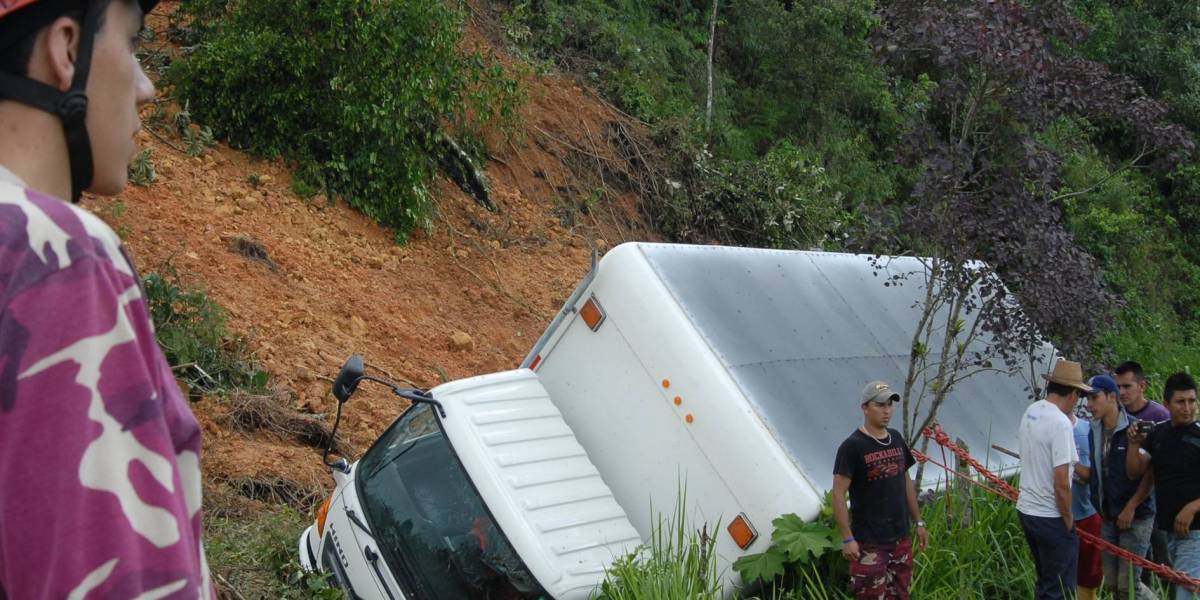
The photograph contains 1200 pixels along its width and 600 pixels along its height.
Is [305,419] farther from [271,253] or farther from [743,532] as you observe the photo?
[743,532]

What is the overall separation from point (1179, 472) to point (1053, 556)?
1089 millimetres

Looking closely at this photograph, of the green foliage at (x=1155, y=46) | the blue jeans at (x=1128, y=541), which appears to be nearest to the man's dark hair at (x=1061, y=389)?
the blue jeans at (x=1128, y=541)

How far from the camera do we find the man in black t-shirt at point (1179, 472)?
669 cm

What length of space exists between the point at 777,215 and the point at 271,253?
653cm

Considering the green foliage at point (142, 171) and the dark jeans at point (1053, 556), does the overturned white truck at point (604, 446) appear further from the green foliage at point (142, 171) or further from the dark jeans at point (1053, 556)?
the green foliage at point (142, 171)

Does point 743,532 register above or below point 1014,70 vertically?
below

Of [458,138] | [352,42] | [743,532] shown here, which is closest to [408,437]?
[743,532]

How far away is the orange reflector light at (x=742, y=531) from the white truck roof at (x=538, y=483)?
52cm

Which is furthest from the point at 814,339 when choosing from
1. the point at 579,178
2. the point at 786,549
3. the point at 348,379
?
the point at 579,178

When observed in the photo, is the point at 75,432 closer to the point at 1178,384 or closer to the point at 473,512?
the point at 473,512

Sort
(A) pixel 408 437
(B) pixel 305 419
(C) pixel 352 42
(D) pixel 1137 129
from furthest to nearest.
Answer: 1. (C) pixel 352 42
2. (B) pixel 305 419
3. (D) pixel 1137 129
4. (A) pixel 408 437

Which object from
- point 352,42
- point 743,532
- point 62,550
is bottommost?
point 743,532

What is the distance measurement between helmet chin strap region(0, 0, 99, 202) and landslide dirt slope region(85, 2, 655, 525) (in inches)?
240

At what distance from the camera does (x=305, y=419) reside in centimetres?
827
